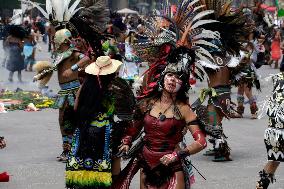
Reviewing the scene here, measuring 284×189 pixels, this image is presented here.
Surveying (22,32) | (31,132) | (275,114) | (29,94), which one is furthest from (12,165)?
(22,32)

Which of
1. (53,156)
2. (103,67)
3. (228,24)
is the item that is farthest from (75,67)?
(103,67)

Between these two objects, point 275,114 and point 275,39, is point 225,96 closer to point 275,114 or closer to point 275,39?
point 275,114

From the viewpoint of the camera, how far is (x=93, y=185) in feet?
24.2

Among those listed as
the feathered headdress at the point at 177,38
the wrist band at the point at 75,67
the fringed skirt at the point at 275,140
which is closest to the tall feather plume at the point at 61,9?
the wrist band at the point at 75,67

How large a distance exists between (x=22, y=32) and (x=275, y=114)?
15.9 meters

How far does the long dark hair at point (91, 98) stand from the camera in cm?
739

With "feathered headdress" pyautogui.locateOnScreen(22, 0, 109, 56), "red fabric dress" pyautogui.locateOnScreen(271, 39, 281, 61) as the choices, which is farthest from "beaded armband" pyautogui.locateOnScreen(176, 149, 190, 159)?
"red fabric dress" pyautogui.locateOnScreen(271, 39, 281, 61)

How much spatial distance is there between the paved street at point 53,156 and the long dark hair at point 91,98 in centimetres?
199

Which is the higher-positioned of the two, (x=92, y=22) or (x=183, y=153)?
(x=92, y=22)

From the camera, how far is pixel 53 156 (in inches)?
446

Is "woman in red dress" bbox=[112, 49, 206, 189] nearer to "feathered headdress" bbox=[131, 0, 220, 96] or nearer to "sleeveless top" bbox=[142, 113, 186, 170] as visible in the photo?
"sleeveless top" bbox=[142, 113, 186, 170]

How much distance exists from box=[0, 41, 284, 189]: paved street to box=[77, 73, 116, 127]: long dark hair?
78.4 inches

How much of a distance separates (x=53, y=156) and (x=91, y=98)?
413cm

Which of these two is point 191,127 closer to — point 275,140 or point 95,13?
point 275,140
